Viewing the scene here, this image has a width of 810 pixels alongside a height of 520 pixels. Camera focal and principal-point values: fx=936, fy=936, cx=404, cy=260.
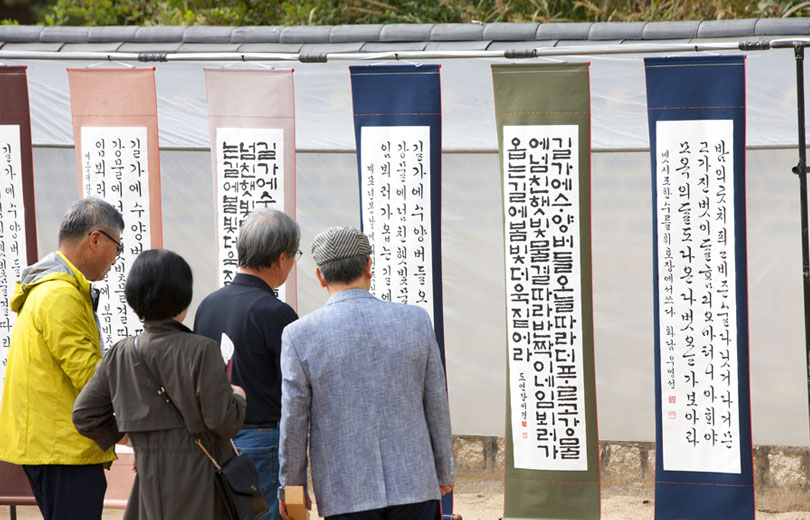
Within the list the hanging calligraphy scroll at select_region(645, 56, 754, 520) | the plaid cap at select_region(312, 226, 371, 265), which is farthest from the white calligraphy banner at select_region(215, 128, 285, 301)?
the hanging calligraphy scroll at select_region(645, 56, 754, 520)

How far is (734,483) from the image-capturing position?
159 inches

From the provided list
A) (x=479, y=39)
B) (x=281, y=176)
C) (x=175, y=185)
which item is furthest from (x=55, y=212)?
(x=479, y=39)

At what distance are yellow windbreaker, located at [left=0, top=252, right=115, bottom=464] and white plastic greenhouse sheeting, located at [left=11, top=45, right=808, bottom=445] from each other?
9.26 feet

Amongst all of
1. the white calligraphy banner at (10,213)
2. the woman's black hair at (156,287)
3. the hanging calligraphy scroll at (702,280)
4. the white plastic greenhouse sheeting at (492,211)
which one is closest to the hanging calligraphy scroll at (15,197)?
the white calligraphy banner at (10,213)

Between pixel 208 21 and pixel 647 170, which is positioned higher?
pixel 208 21

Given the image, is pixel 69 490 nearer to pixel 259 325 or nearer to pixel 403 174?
pixel 259 325

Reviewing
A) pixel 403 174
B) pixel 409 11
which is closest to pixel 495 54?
pixel 403 174

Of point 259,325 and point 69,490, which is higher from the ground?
point 259,325

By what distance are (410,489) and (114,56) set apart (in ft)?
9.99

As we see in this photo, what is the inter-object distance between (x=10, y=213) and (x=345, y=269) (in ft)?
8.74

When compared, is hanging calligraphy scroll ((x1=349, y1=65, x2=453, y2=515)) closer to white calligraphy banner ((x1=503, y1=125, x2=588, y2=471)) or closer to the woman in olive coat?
white calligraphy banner ((x1=503, y1=125, x2=588, y2=471))

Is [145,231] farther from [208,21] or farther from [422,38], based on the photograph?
[208,21]

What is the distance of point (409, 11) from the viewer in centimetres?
828

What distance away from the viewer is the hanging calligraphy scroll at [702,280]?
395cm
